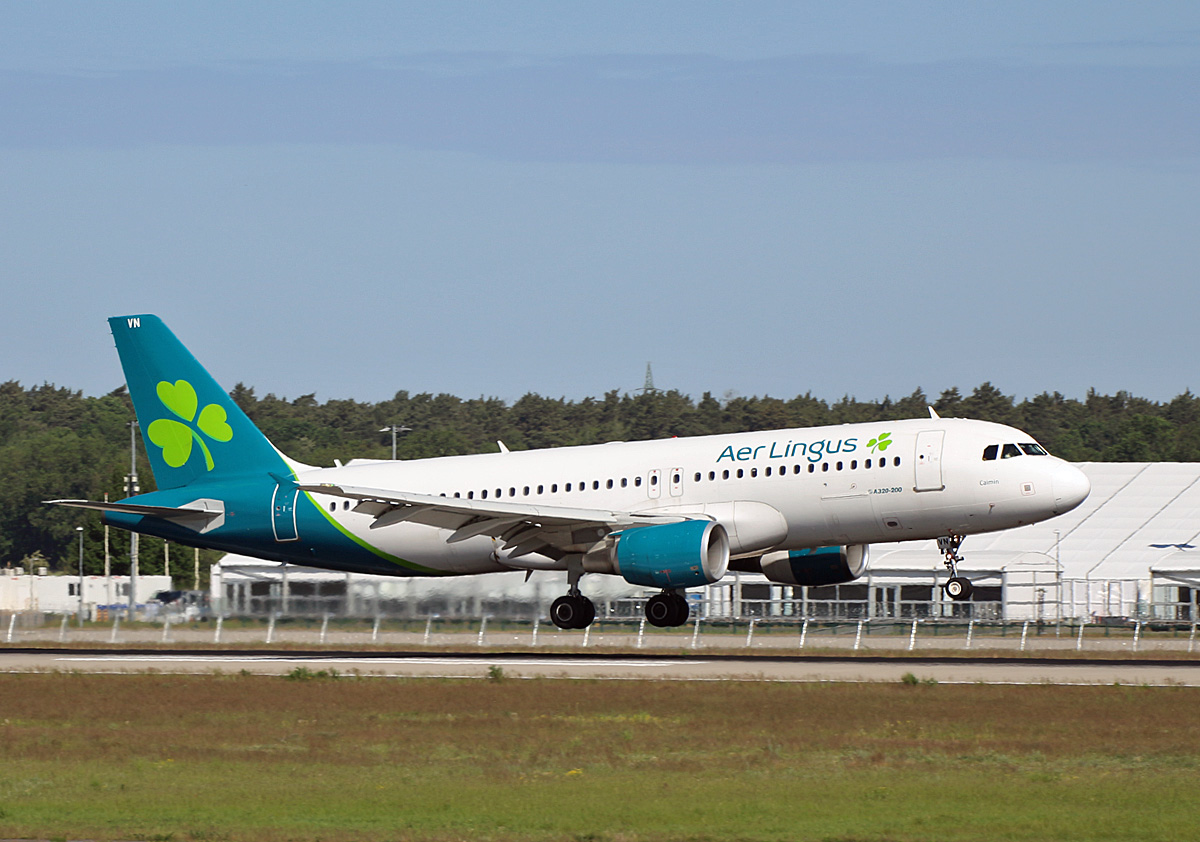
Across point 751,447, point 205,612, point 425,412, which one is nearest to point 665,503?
point 751,447

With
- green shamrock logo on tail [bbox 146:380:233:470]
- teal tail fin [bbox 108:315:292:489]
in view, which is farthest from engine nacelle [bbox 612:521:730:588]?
green shamrock logo on tail [bbox 146:380:233:470]

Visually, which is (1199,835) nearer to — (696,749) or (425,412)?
(696,749)

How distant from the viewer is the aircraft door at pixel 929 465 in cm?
3841

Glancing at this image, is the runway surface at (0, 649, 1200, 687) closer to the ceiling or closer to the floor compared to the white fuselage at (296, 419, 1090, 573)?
closer to the floor

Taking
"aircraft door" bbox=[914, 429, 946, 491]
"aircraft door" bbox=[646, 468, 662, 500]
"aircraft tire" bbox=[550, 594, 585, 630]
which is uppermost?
"aircraft door" bbox=[914, 429, 946, 491]

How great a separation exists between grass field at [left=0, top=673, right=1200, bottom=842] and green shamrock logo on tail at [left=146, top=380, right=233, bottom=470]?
1284cm

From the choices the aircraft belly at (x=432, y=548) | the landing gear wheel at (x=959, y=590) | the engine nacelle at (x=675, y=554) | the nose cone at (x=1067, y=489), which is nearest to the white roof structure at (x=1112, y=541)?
the nose cone at (x=1067, y=489)

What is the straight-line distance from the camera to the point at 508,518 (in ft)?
132

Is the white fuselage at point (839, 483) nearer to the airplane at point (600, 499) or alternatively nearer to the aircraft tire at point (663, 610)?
the airplane at point (600, 499)

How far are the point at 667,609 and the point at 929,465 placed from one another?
7528mm

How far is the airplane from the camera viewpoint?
3853cm

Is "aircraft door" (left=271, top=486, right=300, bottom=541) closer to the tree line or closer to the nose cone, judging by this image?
the nose cone

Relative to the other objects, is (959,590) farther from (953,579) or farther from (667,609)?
(667,609)

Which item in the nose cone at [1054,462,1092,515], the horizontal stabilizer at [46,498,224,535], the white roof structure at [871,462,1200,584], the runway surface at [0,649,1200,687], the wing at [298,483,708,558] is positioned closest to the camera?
the runway surface at [0,649,1200,687]
